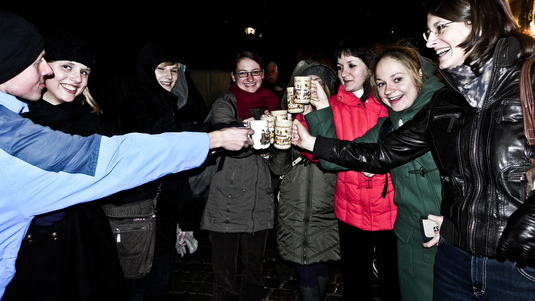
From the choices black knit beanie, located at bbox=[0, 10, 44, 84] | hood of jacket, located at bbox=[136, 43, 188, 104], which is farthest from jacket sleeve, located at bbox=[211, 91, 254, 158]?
black knit beanie, located at bbox=[0, 10, 44, 84]

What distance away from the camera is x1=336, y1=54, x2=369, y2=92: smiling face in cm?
338

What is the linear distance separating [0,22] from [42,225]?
126 centimetres

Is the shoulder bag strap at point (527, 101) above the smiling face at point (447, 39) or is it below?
below

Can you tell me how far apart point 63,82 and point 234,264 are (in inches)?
93.6

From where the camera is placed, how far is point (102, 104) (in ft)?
27.8

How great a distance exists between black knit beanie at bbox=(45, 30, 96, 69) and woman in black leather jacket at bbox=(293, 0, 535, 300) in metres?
2.66

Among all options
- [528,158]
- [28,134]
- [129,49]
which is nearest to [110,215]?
[28,134]

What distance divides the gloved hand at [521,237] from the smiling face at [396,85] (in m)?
1.31

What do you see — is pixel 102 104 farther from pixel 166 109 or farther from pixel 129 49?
pixel 166 109

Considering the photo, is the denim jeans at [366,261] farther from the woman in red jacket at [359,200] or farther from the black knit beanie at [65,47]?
the black knit beanie at [65,47]

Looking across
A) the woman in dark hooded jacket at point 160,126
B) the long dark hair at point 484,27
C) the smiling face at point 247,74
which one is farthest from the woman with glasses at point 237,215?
the long dark hair at point 484,27

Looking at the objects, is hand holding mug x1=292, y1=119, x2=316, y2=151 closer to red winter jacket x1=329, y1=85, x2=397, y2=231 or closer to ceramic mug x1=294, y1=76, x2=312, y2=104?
ceramic mug x1=294, y1=76, x2=312, y2=104

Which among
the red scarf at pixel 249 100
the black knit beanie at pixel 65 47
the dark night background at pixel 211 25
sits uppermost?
the dark night background at pixel 211 25

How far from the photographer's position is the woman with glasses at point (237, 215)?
337 centimetres
